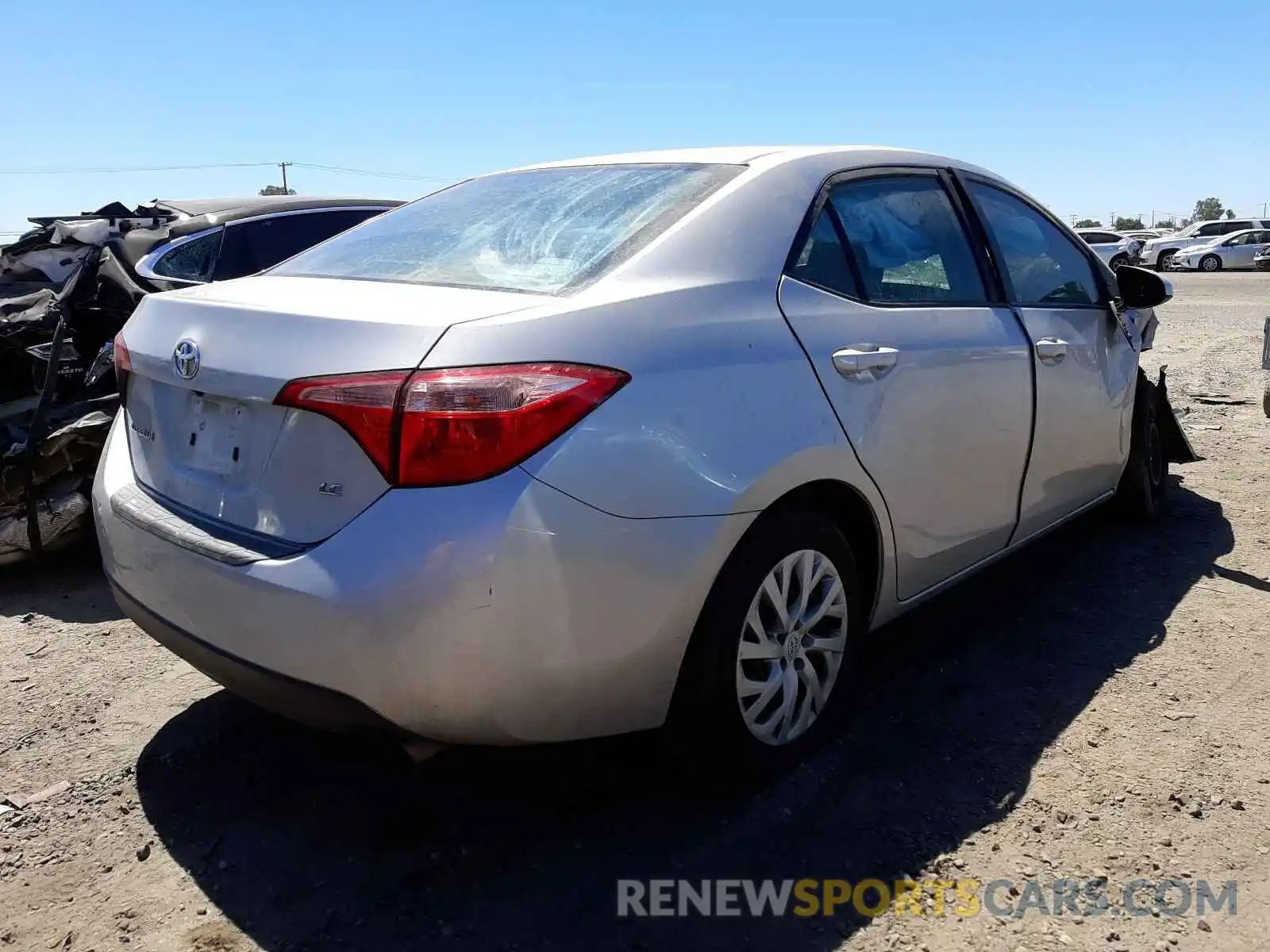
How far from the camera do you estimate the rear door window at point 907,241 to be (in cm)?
305

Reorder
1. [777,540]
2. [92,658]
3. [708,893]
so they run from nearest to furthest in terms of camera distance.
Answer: [708,893]
[777,540]
[92,658]

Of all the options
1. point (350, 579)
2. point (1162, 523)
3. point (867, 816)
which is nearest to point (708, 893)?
point (867, 816)

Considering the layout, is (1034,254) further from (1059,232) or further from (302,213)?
(302,213)

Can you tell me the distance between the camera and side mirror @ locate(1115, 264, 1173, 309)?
446 centimetres

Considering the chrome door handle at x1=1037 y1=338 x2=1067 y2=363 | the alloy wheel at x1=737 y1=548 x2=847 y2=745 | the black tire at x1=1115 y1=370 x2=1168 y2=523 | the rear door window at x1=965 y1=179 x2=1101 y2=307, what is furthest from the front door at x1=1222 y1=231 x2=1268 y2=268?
the alloy wheel at x1=737 y1=548 x2=847 y2=745

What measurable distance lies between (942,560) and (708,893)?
4.59 feet

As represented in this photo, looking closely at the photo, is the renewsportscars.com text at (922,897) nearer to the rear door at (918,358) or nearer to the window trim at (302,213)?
the rear door at (918,358)

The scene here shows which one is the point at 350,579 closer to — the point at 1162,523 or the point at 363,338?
the point at 363,338

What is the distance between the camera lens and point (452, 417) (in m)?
2.07

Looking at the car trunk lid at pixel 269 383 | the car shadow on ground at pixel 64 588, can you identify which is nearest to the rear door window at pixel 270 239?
the car shadow on ground at pixel 64 588

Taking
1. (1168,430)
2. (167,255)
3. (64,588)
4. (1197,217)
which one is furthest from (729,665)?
(1197,217)

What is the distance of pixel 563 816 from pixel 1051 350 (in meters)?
2.32

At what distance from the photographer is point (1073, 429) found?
155 inches

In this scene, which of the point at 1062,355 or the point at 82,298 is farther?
the point at 82,298
